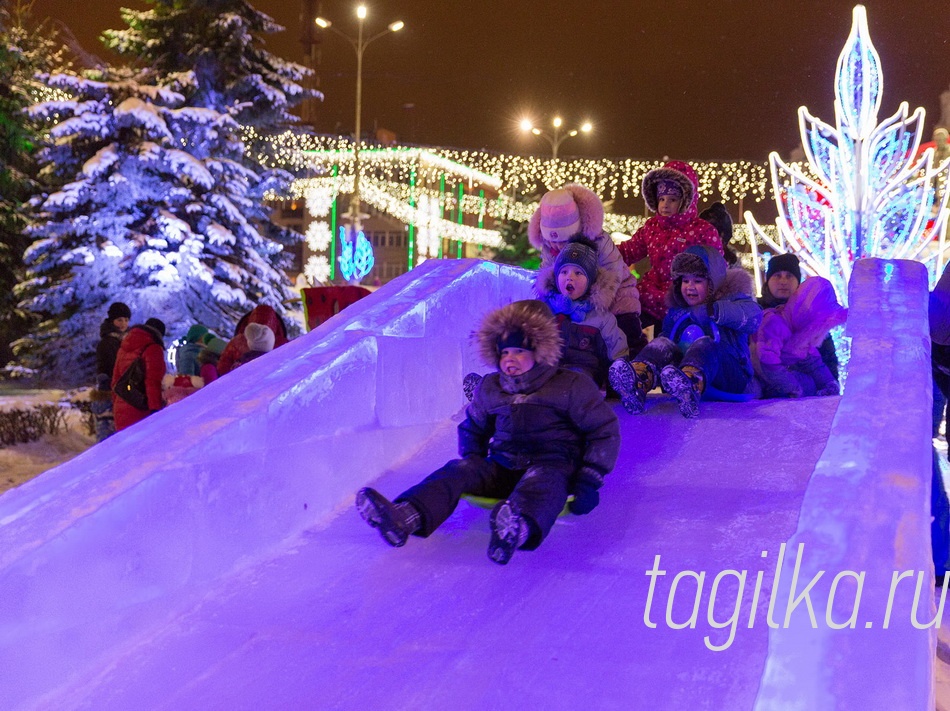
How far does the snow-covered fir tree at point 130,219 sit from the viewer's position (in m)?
16.0

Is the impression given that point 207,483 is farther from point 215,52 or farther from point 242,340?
point 215,52

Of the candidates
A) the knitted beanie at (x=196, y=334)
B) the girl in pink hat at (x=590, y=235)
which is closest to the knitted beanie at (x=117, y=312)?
the knitted beanie at (x=196, y=334)

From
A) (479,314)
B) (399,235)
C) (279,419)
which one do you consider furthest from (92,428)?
(399,235)

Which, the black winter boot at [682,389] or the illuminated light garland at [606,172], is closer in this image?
the black winter boot at [682,389]

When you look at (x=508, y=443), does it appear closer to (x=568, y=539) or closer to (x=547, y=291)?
(x=568, y=539)

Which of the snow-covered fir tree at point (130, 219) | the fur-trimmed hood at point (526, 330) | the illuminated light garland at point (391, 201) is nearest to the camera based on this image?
the fur-trimmed hood at point (526, 330)

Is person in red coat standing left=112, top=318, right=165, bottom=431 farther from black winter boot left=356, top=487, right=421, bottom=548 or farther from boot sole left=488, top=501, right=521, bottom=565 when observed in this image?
boot sole left=488, top=501, right=521, bottom=565

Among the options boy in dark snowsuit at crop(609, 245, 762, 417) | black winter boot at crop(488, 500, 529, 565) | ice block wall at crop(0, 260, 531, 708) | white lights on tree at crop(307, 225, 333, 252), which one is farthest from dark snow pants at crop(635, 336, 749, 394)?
white lights on tree at crop(307, 225, 333, 252)

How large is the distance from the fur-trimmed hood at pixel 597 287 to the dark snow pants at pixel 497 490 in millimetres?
1697

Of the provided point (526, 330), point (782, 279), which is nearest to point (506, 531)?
point (526, 330)

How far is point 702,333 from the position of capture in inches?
215

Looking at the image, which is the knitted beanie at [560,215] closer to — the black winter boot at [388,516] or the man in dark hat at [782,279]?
the man in dark hat at [782,279]

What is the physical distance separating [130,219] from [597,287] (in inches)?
505

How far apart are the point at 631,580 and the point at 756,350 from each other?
304cm
